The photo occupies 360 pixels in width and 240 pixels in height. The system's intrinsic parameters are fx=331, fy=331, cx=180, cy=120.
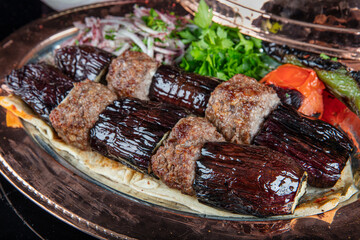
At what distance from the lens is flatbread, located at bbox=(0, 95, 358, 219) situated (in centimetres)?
246

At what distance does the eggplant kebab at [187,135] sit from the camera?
2199 millimetres

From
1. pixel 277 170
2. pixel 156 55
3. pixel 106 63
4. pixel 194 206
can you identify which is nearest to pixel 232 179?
pixel 277 170

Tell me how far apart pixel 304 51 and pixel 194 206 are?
2.01 meters

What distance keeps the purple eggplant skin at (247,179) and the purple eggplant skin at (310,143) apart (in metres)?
0.22

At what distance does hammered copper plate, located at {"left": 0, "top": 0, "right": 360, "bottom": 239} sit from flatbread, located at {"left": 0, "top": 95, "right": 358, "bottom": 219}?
0.29 ft

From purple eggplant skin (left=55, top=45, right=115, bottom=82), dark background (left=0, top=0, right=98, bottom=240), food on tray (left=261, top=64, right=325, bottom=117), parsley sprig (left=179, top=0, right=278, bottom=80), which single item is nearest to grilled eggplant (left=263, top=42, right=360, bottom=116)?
food on tray (left=261, top=64, right=325, bottom=117)

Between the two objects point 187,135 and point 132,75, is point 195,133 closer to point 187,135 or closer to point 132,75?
point 187,135

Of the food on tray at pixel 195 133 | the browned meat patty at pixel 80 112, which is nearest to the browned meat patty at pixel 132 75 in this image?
the food on tray at pixel 195 133

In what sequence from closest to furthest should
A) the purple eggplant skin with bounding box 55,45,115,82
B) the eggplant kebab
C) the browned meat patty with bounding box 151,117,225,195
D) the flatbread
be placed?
the eggplant kebab < the browned meat patty with bounding box 151,117,225,195 < the flatbread < the purple eggplant skin with bounding box 55,45,115,82

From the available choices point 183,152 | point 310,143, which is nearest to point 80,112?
point 183,152

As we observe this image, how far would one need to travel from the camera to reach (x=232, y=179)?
2180 millimetres

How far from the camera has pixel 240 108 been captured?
8.19ft

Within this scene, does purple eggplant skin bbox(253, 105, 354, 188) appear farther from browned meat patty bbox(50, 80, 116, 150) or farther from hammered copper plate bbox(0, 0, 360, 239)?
browned meat patty bbox(50, 80, 116, 150)

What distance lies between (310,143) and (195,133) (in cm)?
84
